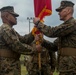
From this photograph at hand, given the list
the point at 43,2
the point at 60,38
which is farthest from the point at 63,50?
the point at 43,2

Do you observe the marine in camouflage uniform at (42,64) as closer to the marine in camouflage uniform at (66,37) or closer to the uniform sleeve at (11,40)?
the uniform sleeve at (11,40)

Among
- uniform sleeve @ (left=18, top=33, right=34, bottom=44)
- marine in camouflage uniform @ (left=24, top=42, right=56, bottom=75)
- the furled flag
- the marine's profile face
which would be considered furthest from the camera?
marine in camouflage uniform @ (left=24, top=42, right=56, bottom=75)

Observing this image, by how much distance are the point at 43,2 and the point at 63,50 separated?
1645 mm

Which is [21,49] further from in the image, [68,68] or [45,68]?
[45,68]

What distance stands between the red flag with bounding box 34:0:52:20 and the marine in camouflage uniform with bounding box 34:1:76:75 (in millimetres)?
926

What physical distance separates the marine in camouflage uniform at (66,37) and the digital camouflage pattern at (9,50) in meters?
0.67

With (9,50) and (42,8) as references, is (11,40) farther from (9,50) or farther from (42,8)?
(42,8)

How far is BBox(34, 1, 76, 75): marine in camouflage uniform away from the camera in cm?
862

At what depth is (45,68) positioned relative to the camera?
37.8ft

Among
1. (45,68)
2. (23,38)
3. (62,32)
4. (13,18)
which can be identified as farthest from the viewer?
(45,68)

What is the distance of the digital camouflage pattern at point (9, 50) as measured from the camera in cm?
891

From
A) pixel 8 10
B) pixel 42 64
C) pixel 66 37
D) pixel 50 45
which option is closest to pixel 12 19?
pixel 8 10

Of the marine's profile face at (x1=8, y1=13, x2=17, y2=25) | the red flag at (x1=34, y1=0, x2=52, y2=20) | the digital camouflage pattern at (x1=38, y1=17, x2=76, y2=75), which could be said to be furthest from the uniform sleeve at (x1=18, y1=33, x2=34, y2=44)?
the digital camouflage pattern at (x1=38, y1=17, x2=76, y2=75)

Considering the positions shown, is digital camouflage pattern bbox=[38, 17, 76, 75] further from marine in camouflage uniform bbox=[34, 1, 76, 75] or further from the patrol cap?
the patrol cap
